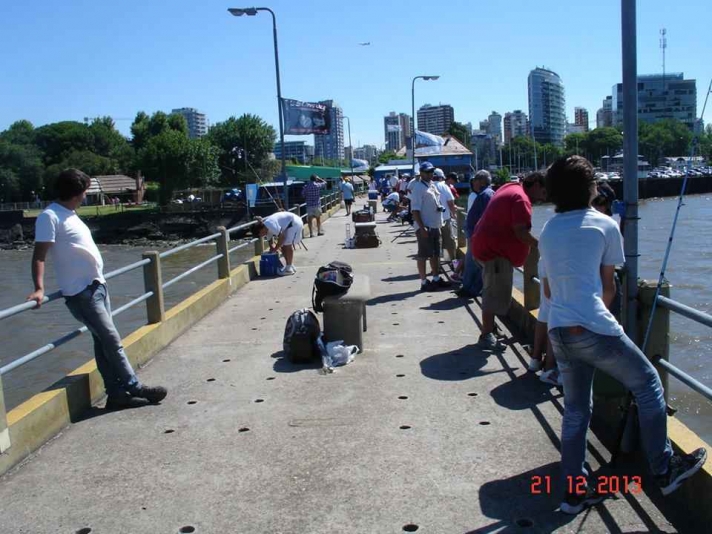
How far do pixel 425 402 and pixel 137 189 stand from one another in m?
94.5

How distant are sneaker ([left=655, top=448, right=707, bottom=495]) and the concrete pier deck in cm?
23

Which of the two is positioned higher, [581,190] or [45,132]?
[45,132]

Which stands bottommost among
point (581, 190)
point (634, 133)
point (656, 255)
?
point (656, 255)

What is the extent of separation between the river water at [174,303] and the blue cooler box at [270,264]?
492 centimetres

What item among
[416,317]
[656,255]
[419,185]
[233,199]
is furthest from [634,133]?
[233,199]

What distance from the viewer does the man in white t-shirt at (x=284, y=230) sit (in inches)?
508

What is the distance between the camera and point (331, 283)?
7.39 meters

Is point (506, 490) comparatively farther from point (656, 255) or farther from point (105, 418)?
point (656, 255)

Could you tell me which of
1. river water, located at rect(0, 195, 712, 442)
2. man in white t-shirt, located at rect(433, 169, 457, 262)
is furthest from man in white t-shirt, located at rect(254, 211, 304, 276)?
river water, located at rect(0, 195, 712, 442)

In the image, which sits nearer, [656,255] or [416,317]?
[416,317]

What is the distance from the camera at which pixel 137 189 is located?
94.5 meters

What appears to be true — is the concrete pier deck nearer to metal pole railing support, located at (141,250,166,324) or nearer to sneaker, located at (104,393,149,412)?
sneaker, located at (104,393,149,412)
